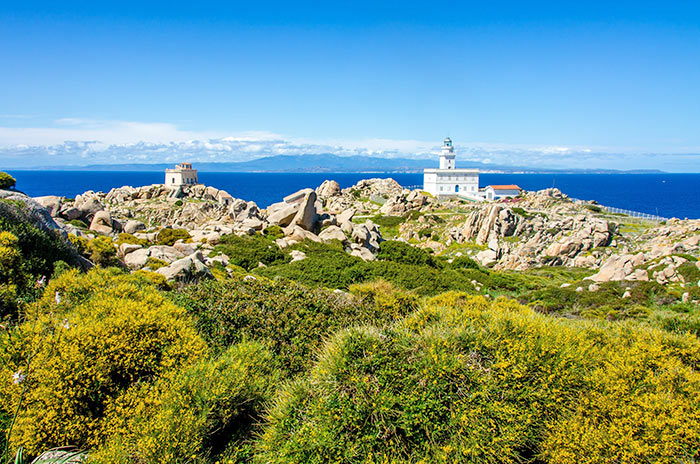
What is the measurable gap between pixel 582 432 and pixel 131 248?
20.8 metres

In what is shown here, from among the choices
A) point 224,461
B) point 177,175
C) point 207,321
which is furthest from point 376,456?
point 177,175

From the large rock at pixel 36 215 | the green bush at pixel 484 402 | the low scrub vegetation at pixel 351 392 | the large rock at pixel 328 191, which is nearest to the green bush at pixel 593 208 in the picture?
the large rock at pixel 328 191

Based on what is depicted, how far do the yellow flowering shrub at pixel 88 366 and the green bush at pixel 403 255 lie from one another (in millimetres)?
24032

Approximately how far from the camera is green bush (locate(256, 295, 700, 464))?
656 centimetres

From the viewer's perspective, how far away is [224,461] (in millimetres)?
6555

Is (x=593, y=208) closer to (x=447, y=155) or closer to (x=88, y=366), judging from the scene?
(x=447, y=155)

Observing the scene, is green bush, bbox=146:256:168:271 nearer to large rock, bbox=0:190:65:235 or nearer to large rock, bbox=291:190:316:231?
large rock, bbox=0:190:65:235

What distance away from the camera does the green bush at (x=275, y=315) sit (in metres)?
10.4

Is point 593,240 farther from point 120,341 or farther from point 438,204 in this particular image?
point 120,341

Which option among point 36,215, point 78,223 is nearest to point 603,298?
point 36,215

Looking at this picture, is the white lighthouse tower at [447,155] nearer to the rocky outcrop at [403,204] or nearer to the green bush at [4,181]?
the rocky outcrop at [403,204]

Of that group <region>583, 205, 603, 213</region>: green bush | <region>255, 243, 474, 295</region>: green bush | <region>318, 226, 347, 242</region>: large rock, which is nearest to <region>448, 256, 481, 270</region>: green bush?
<region>255, 243, 474, 295</region>: green bush

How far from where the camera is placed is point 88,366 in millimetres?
7395

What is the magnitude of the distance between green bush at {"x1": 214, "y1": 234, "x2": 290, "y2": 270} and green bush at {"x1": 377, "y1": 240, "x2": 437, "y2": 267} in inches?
353
